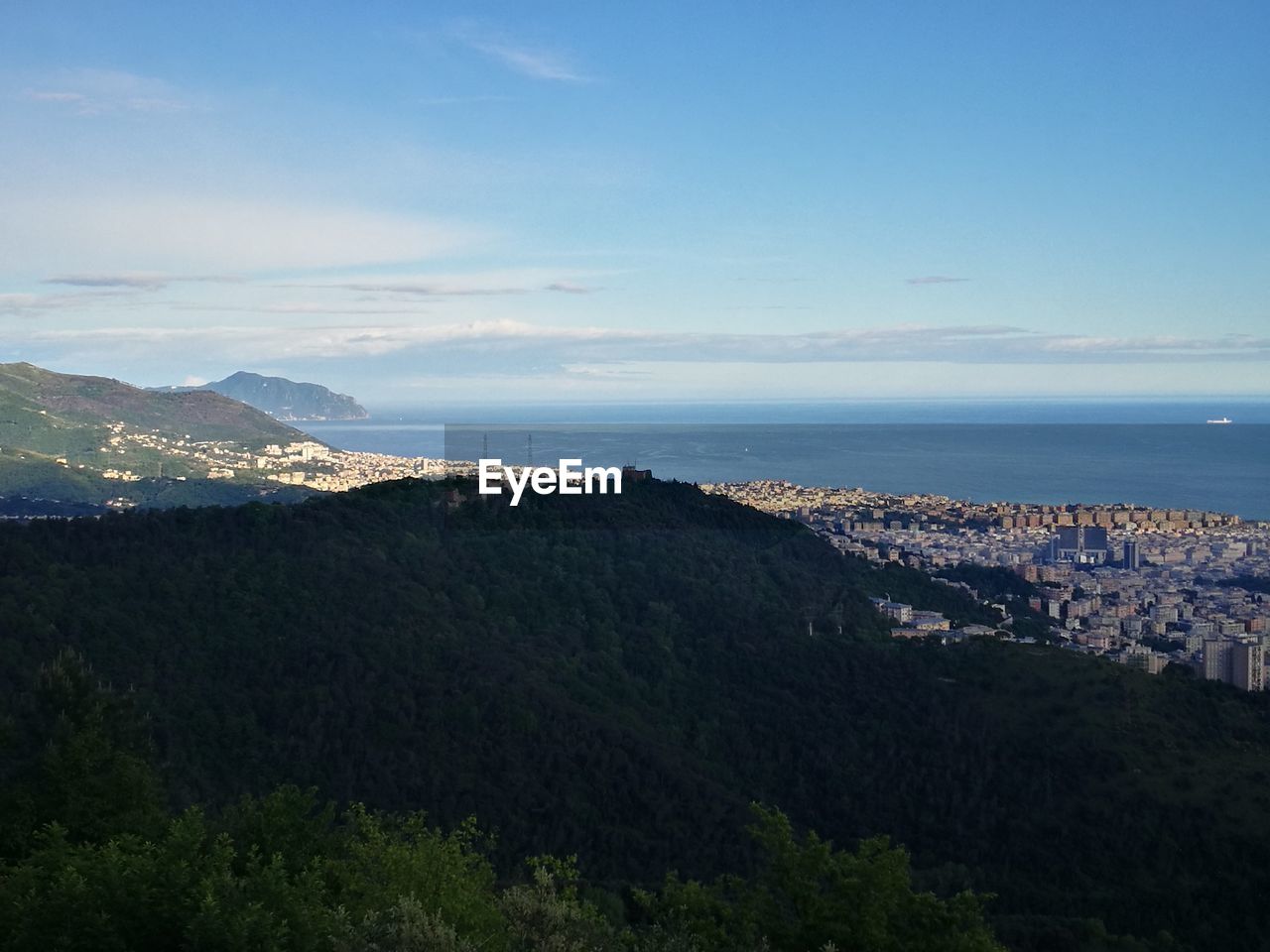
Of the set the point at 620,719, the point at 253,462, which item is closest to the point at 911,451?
the point at 253,462

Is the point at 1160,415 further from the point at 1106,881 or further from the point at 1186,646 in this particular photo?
the point at 1106,881

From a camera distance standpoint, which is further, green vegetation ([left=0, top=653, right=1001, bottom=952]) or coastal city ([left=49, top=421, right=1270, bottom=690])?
coastal city ([left=49, top=421, right=1270, bottom=690])

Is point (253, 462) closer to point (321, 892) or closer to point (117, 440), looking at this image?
point (117, 440)

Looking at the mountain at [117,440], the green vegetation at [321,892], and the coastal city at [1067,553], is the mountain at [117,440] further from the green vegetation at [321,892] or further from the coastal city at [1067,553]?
the green vegetation at [321,892]

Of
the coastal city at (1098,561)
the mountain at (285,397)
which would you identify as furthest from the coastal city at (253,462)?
the mountain at (285,397)

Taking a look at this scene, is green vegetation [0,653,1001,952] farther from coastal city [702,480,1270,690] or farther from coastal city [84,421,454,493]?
coastal city [84,421,454,493]

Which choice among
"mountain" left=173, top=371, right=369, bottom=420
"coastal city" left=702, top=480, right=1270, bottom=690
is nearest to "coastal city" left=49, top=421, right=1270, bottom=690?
"coastal city" left=702, top=480, right=1270, bottom=690

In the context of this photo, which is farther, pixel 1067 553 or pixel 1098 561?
pixel 1067 553
